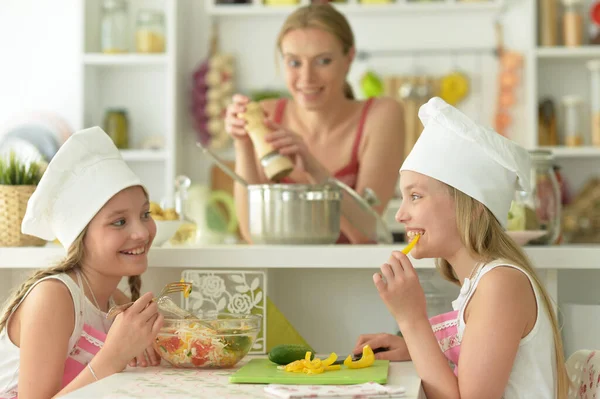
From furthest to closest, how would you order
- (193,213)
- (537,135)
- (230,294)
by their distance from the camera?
(537,135) < (193,213) < (230,294)

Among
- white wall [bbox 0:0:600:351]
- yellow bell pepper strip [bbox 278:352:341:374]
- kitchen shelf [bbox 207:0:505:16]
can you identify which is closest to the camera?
yellow bell pepper strip [bbox 278:352:341:374]

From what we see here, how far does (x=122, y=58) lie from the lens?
12.3 ft

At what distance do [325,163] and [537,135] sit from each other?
1.66m

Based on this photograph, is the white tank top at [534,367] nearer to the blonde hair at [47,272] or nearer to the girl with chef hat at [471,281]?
the girl with chef hat at [471,281]

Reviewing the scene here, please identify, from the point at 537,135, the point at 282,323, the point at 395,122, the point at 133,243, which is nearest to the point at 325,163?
the point at 395,122

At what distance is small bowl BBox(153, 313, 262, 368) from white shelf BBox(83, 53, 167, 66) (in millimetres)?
2580

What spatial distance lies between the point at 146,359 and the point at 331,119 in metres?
1.13

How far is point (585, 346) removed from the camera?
164cm

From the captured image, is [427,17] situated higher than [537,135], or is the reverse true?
[427,17]

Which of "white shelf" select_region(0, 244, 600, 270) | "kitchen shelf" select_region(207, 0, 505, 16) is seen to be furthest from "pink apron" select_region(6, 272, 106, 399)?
"kitchen shelf" select_region(207, 0, 505, 16)

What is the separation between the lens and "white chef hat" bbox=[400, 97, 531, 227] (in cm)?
135

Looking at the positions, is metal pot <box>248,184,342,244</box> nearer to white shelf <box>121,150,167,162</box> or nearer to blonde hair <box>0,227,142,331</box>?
blonde hair <box>0,227,142,331</box>

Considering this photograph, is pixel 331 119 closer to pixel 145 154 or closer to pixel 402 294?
pixel 402 294

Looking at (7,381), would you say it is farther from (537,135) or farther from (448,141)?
(537,135)
